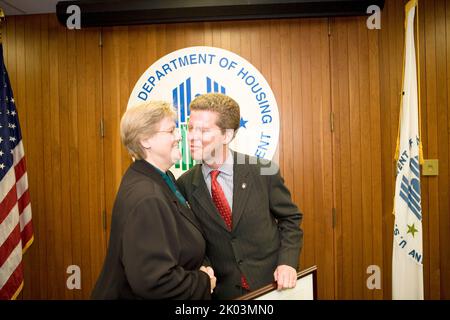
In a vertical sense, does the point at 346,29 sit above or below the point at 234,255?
above

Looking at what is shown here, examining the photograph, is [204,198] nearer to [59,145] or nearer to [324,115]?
[324,115]

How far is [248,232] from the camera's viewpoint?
1507 millimetres

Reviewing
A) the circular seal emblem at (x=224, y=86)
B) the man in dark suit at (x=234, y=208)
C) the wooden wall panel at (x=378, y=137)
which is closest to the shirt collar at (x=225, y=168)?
the man in dark suit at (x=234, y=208)

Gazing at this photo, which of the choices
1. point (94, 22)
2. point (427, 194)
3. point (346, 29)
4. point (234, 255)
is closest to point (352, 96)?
point (346, 29)

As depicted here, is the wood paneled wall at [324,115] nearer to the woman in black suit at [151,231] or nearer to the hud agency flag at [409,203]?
the hud agency flag at [409,203]

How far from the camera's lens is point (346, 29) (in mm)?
2580

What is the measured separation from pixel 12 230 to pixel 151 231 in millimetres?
1813

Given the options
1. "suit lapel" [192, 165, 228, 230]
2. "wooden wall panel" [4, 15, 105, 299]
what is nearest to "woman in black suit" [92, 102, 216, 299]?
"suit lapel" [192, 165, 228, 230]

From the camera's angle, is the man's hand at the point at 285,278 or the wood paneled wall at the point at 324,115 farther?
the wood paneled wall at the point at 324,115

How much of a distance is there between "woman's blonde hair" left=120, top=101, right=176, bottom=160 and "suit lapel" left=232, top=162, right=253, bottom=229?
0.46 metres

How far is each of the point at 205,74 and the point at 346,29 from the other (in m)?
1.16

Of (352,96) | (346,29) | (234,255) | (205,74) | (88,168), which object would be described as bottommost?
(234,255)

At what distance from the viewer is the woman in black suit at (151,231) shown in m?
1.06

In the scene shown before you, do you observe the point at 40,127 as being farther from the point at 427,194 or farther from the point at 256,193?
the point at 427,194
